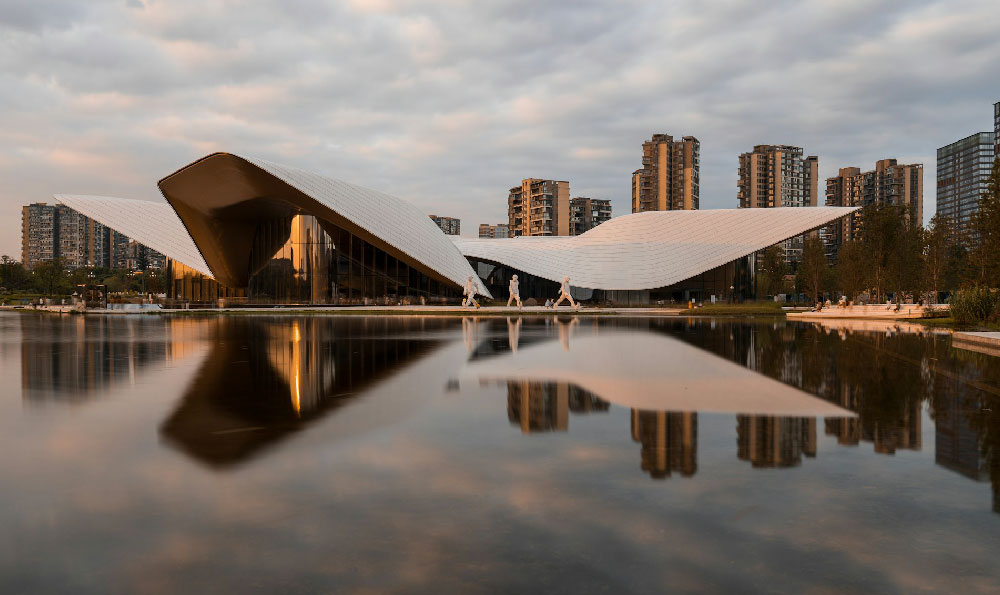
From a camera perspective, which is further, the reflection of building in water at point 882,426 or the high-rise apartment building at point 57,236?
the high-rise apartment building at point 57,236

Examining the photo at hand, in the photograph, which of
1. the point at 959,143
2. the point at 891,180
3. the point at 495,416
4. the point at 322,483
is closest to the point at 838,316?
the point at 495,416

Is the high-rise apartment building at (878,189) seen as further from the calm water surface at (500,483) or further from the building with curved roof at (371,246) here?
the calm water surface at (500,483)

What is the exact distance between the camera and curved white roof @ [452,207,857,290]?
54.2 meters

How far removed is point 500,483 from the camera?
4926 mm

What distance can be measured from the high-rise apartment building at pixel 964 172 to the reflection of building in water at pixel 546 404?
463 feet

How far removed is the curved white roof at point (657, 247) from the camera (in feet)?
178

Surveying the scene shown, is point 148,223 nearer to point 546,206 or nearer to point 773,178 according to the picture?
point 546,206

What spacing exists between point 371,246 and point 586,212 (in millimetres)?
90566

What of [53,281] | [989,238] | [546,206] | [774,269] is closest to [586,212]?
[546,206]

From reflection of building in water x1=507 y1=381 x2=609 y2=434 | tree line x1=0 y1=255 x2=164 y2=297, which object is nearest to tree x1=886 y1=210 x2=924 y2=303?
reflection of building in water x1=507 y1=381 x2=609 y2=434

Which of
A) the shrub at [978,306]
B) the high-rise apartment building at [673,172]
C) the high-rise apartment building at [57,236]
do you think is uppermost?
the high-rise apartment building at [673,172]

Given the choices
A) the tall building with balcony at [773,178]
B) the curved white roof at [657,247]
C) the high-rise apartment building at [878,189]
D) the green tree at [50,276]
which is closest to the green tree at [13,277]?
the green tree at [50,276]

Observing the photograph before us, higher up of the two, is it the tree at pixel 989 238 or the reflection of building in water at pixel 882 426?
the tree at pixel 989 238

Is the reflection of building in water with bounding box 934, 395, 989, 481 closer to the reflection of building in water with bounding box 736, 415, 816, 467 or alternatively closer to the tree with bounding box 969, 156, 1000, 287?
the reflection of building in water with bounding box 736, 415, 816, 467
